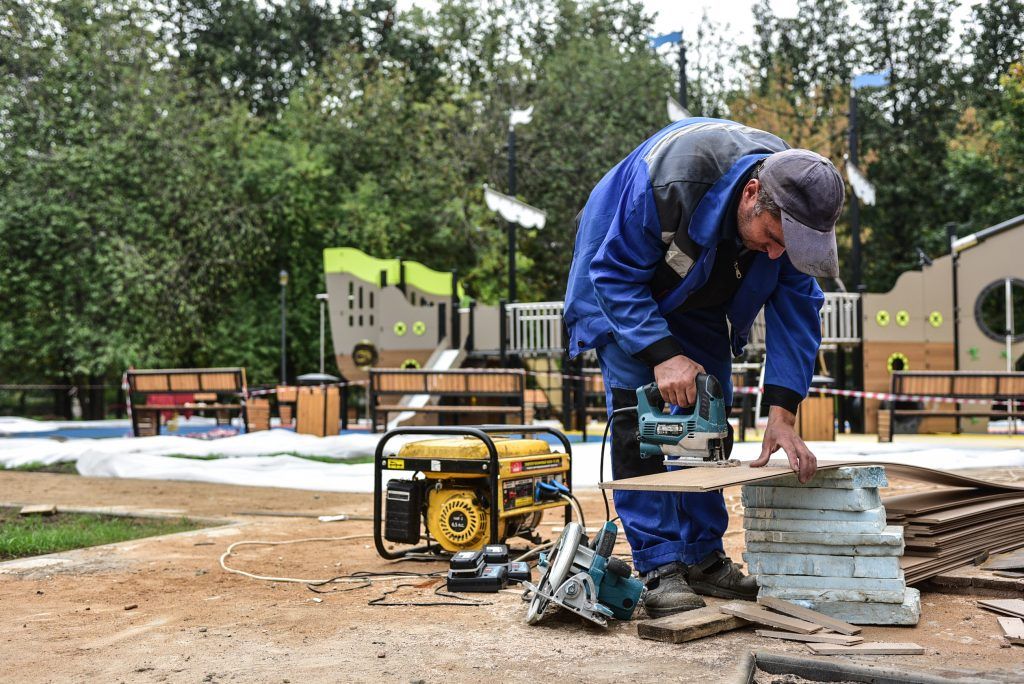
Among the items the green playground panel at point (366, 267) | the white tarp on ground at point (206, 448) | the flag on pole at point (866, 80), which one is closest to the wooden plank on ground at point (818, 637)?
the white tarp on ground at point (206, 448)

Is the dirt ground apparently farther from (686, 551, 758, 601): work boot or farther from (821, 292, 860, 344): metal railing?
(821, 292, 860, 344): metal railing

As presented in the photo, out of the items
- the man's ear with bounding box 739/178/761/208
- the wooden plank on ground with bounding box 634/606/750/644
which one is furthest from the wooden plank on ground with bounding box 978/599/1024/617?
the man's ear with bounding box 739/178/761/208

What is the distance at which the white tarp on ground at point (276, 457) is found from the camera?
1020cm

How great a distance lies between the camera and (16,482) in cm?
1071

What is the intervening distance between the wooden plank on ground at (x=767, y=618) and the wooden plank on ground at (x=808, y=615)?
0.11 feet

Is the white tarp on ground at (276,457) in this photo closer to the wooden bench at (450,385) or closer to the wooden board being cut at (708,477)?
the wooden bench at (450,385)

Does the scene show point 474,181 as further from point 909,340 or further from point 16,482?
point 16,482

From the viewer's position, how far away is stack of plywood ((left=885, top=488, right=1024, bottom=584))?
13.7 ft

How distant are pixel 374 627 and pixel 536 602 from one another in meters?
0.60

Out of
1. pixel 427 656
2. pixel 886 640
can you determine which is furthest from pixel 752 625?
pixel 427 656

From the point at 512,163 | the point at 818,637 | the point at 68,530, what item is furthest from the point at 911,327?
the point at 818,637

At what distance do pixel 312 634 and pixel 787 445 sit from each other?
1851 millimetres

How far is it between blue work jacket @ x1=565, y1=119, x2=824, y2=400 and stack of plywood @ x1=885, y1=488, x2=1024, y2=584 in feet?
2.75

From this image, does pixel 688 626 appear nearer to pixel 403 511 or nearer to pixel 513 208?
pixel 403 511
